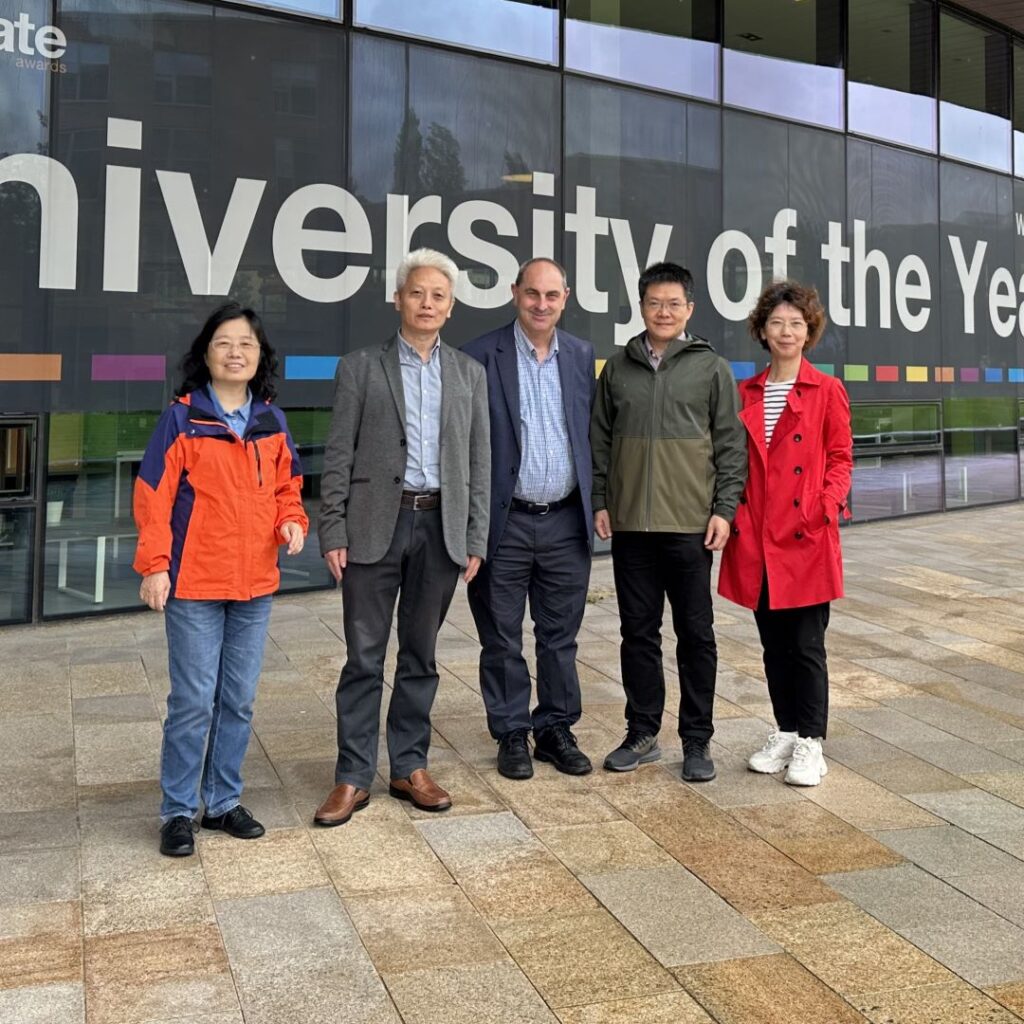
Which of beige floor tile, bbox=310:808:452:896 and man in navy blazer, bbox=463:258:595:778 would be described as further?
man in navy blazer, bbox=463:258:595:778

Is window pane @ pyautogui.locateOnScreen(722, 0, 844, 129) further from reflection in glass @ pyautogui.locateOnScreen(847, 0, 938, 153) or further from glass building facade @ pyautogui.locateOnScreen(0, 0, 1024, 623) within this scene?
reflection in glass @ pyautogui.locateOnScreen(847, 0, 938, 153)

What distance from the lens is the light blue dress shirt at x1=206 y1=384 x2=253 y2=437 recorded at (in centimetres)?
398

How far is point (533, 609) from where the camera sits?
489 cm

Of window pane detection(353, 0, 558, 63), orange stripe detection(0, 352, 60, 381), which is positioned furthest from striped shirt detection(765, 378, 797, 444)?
window pane detection(353, 0, 558, 63)

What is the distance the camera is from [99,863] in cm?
378

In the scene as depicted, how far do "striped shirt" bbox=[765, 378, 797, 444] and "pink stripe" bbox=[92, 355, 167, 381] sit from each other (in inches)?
184

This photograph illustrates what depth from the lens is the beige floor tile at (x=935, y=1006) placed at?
286 cm

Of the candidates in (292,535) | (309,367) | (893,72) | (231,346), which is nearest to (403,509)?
(292,535)

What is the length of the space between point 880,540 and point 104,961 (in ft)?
32.9

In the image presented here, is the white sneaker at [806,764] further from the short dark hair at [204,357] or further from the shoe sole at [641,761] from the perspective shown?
the short dark hair at [204,357]

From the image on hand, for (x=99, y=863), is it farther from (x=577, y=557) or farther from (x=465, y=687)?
(x=465, y=687)

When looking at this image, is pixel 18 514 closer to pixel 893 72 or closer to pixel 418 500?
pixel 418 500

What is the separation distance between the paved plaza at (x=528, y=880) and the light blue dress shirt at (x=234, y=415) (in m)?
1.34

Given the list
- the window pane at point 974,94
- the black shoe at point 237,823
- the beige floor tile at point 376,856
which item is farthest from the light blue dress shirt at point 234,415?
the window pane at point 974,94
